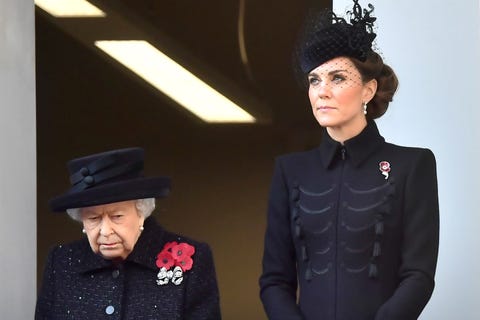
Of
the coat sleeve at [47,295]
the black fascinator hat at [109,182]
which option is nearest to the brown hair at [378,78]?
the black fascinator hat at [109,182]

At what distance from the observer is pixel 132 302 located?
3666mm

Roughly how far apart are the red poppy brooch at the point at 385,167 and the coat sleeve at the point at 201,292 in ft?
1.96

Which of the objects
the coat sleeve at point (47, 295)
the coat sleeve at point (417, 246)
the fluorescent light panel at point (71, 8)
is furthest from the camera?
the fluorescent light panel at point (71, 8)

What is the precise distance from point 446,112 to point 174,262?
127 centimetres

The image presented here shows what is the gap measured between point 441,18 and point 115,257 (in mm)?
→ 1579

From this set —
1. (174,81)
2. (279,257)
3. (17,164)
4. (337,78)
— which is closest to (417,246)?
(279,257)

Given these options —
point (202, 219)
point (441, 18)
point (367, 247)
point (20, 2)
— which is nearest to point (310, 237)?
point (367, 247)

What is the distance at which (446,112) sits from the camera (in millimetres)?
4402

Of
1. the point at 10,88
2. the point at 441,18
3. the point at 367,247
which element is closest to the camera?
the point at 367,247

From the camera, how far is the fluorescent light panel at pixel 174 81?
7320mm

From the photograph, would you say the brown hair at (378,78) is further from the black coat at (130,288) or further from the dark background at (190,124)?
the dark background at (190,124)

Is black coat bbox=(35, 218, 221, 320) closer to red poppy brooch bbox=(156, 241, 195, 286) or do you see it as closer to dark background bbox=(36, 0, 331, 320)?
red poppy brooch bbox=(156, 241, 195, 286)

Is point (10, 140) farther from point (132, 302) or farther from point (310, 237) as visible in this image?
point (310, 237)

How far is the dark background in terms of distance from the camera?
733 centimetres
